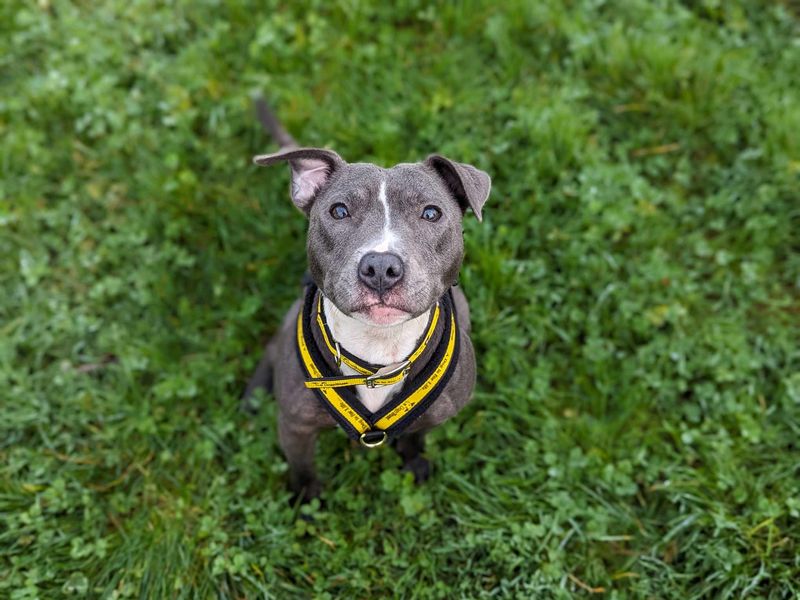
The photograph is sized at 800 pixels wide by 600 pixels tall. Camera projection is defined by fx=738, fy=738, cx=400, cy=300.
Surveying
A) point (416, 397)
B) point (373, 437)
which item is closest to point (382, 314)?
point (416, 397)

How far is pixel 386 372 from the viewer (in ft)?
10.2

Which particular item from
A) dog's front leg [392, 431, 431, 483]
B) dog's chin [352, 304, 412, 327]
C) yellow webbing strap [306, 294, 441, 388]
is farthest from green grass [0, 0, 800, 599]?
dog's chin [352, 304, 412, 327]

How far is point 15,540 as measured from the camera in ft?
12.6

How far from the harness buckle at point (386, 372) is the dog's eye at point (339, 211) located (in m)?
0.66

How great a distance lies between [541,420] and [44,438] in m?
2.81

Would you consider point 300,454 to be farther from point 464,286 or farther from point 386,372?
point 464,286

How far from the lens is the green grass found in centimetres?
383

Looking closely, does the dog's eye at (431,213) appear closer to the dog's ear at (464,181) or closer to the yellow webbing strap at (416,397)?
the dog's ear at (464,181)

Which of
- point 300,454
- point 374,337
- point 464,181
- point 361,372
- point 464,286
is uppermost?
point 464,181

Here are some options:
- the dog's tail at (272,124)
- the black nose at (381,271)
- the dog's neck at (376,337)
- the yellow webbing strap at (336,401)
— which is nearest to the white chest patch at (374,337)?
the dog's neck at (376,337)

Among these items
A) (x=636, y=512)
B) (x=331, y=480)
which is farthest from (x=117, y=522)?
(x=636, y=512)

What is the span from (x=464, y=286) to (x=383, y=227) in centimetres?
167

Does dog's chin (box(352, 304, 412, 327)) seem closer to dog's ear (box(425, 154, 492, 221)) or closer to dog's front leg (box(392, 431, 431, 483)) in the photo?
dog's ear (box(425, 154, 492, 221))

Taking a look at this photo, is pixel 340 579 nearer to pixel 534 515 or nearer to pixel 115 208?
pixel 534 515
